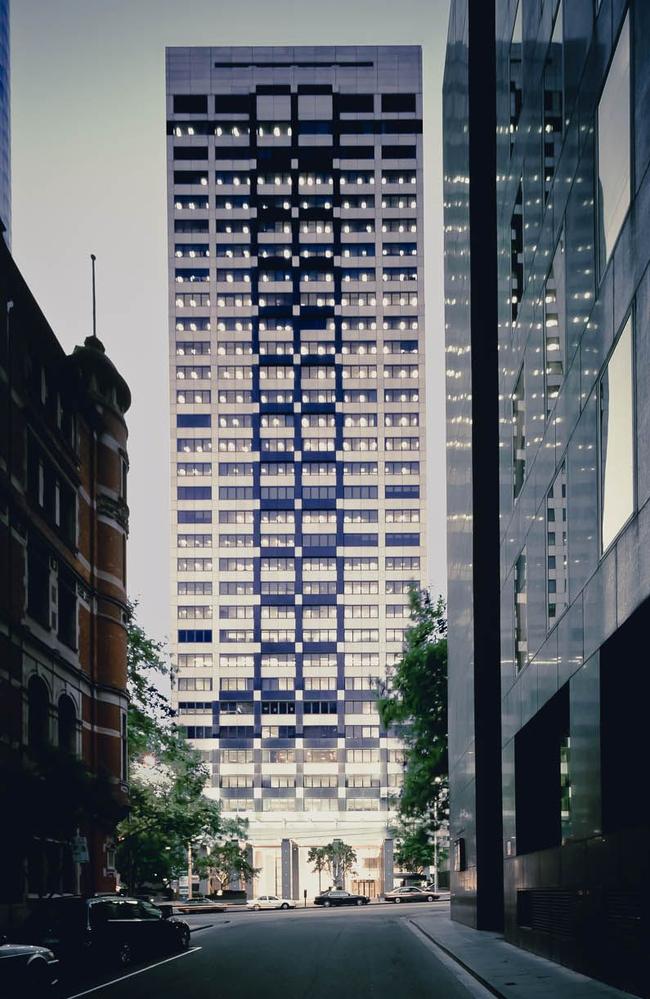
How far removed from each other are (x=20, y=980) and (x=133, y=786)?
3599cm

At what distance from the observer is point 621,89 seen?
670 inches

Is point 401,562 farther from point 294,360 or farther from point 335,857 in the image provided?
point 335,857

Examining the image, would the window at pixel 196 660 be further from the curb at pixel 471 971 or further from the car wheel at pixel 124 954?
the car wheel at pixel 124 954

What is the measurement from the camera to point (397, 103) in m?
148

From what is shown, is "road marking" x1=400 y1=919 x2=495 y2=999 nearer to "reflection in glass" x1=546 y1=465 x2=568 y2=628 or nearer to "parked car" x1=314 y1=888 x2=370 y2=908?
"reflection in glass" x1=546 y1=465 x2=568 y2=628

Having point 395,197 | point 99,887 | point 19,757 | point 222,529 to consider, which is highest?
point 395,197

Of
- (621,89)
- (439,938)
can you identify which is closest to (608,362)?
(621,89)

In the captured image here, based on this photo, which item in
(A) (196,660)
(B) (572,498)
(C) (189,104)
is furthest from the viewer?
(C) (189,104)

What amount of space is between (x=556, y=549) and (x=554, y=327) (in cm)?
439

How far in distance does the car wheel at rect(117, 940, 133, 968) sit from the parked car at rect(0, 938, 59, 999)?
7.94 meters

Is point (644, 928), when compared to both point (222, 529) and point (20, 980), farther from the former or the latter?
point (222, 529)

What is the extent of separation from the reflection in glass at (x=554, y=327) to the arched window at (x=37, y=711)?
19.4 metres

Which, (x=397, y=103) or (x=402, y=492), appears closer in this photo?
(x=402, y=492)

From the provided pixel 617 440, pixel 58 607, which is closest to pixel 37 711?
pixel 58 607
